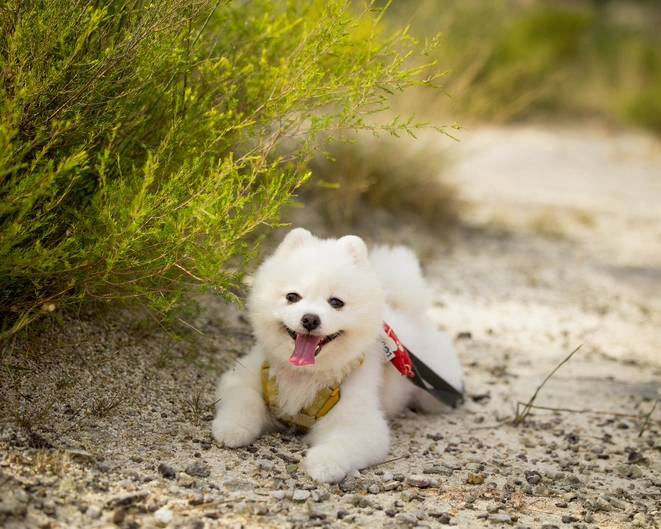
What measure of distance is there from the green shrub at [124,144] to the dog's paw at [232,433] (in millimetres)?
500

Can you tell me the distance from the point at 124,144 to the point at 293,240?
0.82 meters

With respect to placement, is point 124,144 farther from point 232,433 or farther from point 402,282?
point 402,282

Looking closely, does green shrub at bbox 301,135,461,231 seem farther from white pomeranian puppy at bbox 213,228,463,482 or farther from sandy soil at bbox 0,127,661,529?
white pomeranian puppy at bbox 213,228,463,482

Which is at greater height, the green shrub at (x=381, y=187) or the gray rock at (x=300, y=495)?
the gray rock at (x=300, y=495)

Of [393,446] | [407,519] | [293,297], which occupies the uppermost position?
[293,297]

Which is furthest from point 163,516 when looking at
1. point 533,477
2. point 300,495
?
point 533,477

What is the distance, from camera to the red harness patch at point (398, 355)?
3.44 m

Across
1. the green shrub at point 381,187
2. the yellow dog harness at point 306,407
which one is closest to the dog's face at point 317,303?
the yellow dog harness at point 306,407

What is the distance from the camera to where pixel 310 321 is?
9.64 feet

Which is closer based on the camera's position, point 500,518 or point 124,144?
point 500,518

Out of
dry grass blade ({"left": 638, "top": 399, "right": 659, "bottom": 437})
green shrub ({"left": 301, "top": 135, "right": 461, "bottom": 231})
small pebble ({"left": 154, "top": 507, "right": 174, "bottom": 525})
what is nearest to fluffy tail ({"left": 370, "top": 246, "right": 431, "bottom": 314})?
dry grass blade ({"left": 638, "top": 399, "right": 659, "bottom": 437})

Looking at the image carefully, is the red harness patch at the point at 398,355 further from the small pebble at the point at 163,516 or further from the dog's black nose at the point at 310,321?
the small pebble at the point at 163,516

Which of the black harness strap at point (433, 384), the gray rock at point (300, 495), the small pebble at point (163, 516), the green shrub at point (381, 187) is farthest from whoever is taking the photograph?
the green shrub at point (381, 187)

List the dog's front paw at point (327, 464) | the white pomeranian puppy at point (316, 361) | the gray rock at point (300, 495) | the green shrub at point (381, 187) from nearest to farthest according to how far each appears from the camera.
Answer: the gray rock at point (300, 495)
the dog's front paw at point (327, 464)
the white pomeranian puppy at point (316, 361)
the green shrub at point (381, 187)
